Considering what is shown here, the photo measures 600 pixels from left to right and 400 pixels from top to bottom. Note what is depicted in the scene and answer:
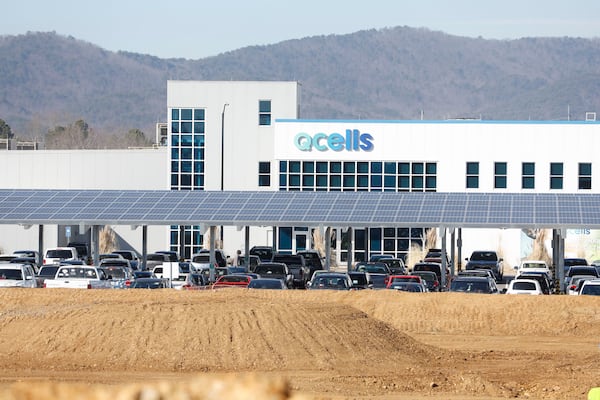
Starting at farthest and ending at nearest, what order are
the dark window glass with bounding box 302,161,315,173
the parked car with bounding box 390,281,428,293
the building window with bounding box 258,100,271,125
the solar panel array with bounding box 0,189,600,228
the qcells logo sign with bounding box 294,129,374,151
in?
1. the building window with bounding box 258,100,271,125
2. the dark window glass with bounding box 302,161,315,173
3. the qcells logo sign with bounding box 294,129,374,151
4. the solar panel array with bounding box 0,189,600,228
5. the parked car with bounding box 390,281,428,293

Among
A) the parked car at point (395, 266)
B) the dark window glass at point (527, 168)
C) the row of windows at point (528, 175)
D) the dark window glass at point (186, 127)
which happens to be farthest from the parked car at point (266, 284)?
the dark window glass at point (186, 127)

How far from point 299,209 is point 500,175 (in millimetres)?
24044

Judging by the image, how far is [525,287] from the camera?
43.2 metres

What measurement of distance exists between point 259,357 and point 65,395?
66.2 ft

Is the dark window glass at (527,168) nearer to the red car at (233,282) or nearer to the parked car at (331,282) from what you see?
the parked car at (331,282)

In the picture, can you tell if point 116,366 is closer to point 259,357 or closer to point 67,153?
point 259,357

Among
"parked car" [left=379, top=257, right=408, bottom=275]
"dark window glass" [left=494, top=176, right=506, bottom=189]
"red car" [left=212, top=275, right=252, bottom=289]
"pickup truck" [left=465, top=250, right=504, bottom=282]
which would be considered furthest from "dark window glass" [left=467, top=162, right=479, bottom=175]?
"red car" [left=212, top=275, right=252, bottom=289]

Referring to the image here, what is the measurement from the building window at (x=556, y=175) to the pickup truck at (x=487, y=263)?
8.53 meters

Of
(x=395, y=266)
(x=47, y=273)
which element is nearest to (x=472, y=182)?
(x=395, y=266)

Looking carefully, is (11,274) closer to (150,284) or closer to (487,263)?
(150,284)

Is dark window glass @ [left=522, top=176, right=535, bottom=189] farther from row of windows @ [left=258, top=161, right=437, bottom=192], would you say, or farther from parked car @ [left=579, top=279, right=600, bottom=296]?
parked car @ [left=579, top=279, right=600, bottom=296]

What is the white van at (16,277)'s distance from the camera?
40.9 m

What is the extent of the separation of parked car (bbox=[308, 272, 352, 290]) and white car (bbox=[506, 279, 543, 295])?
5.83m

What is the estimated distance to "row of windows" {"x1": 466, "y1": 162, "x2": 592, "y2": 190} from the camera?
7062cm
